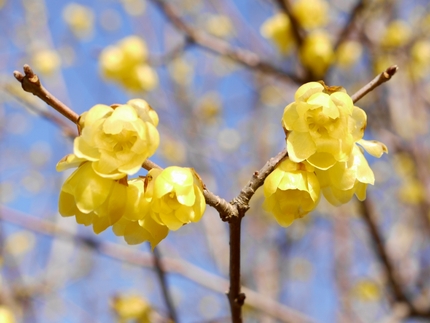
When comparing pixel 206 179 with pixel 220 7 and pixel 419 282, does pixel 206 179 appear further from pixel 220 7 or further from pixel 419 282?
pixel 419 282

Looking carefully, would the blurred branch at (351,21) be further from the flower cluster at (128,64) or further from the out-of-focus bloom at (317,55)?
the flower cluster at (128,64)

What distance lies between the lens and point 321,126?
96 centimetres

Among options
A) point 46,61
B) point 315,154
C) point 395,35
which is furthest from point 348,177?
point 46,61

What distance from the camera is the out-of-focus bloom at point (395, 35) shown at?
138 inches

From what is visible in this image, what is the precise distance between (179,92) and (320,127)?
4365 mm

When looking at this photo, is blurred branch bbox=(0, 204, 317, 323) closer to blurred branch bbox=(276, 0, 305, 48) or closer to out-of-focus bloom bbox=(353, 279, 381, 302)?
blurred branch bbox=(276, 0, 305, 48)

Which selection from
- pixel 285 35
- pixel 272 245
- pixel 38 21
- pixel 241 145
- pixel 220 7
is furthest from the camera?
pixel 241 145

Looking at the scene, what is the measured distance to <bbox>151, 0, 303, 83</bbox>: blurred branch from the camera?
8.34ft

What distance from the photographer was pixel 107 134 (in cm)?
89

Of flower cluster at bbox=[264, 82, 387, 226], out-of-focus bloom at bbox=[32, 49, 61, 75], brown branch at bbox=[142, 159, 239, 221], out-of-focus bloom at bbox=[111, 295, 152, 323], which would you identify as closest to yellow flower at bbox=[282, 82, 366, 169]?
flower cluster at bbox=[264, 82, 387, 226]

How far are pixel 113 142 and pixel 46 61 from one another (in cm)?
424

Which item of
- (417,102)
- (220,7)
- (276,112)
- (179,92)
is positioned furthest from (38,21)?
(417,102)

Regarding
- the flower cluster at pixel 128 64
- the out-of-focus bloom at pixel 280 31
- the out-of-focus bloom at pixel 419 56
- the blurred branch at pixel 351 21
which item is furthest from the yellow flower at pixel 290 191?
the out-of-focus bloom at pixel 419 56

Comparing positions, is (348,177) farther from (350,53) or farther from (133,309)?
(350,53)
